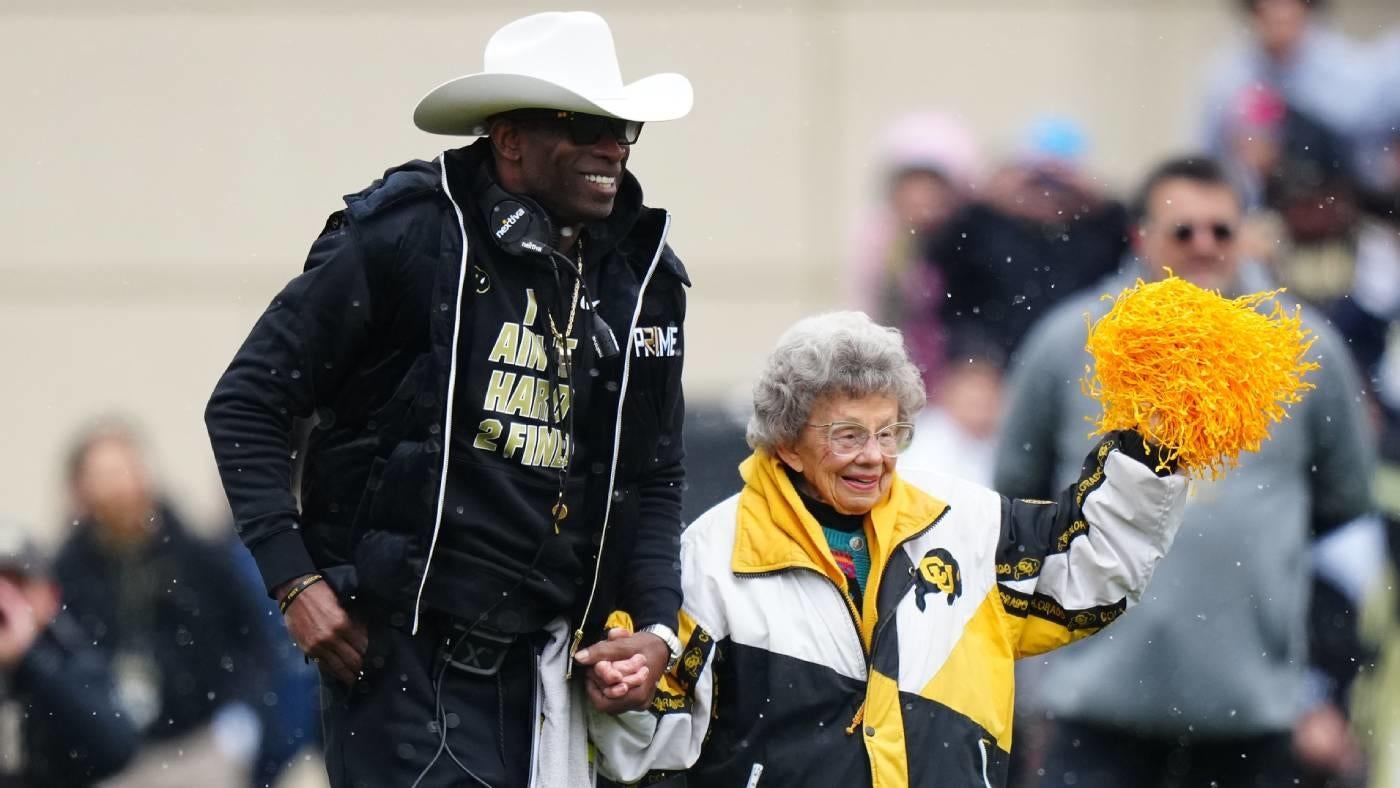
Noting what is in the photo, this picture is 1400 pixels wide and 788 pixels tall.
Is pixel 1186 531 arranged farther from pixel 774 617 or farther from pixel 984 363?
pixel 774 617

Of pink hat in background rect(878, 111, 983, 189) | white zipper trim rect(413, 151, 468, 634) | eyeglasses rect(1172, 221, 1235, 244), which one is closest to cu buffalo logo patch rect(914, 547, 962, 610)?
white zipper trim rect(413, 151, 468, 634)

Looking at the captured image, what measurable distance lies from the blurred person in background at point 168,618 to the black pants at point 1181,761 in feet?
9.05

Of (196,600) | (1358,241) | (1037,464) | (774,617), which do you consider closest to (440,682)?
(774,617)

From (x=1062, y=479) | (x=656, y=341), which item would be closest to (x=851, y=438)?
(x=656, y=341)

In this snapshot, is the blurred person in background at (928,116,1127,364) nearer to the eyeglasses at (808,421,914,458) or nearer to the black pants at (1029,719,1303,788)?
the black pants at (1029,719,1303,788)

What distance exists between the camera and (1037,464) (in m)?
7.54

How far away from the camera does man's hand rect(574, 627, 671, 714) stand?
511 centimetres

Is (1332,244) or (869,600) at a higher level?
(1332,244)

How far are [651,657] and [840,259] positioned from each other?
629 centimetres

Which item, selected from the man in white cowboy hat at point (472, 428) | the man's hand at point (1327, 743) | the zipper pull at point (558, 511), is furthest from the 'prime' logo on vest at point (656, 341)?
the man's hand at point (1327, 743)

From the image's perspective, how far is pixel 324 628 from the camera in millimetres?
4883

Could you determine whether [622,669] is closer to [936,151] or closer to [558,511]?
[558,511]

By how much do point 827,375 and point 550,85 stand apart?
0.92 metres

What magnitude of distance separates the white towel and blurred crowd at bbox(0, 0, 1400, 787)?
257 cm
